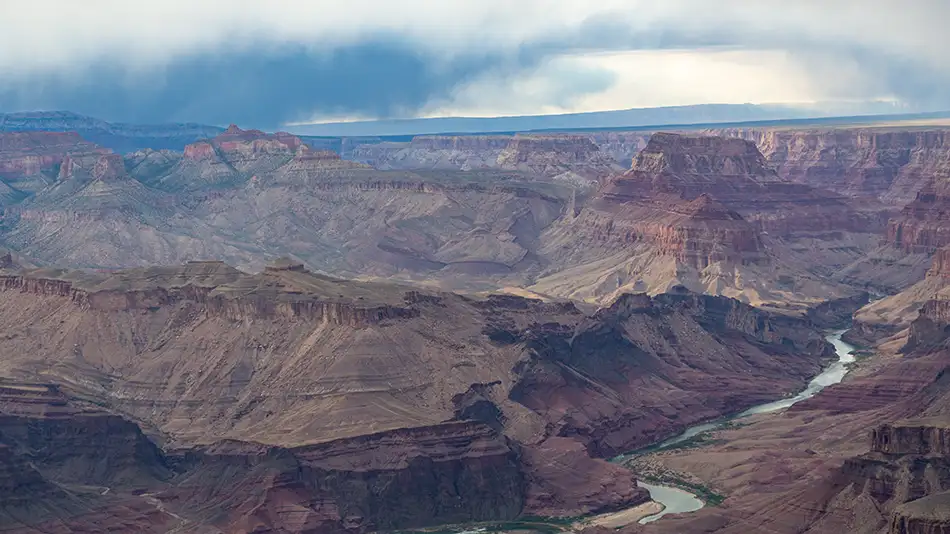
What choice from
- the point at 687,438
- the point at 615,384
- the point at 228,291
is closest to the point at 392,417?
the point at 687,438

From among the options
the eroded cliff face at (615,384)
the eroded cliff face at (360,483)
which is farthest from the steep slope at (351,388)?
the eroded cliff face at (615,384)

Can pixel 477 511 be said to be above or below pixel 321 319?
below

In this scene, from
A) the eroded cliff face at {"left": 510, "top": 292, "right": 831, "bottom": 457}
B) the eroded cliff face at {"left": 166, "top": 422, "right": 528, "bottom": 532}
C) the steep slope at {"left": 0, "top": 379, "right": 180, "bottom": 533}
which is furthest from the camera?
the eroded cliff face at {"left": 510, "top": 292, "right": 831, "bottom": 457}

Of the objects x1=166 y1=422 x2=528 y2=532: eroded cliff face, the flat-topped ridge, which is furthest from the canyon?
the flat-topped ridge

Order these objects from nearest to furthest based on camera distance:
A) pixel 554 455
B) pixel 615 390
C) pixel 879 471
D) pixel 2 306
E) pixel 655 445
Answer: pixel 879 471 → pixel 554 455 → pixel 655 445 → pixel 615 390 → pixel 2 306

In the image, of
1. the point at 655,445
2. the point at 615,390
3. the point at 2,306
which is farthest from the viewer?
the point at 2,306

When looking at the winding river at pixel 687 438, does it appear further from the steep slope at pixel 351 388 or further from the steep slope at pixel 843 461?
the steep slope at pixel 843 461

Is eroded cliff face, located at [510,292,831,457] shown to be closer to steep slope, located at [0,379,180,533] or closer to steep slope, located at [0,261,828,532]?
steep slope, located at [0,261,828,532]

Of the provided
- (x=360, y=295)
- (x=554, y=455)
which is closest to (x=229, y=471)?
(x=554, y=455)

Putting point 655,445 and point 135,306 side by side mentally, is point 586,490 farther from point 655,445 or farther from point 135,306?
point 135,306
